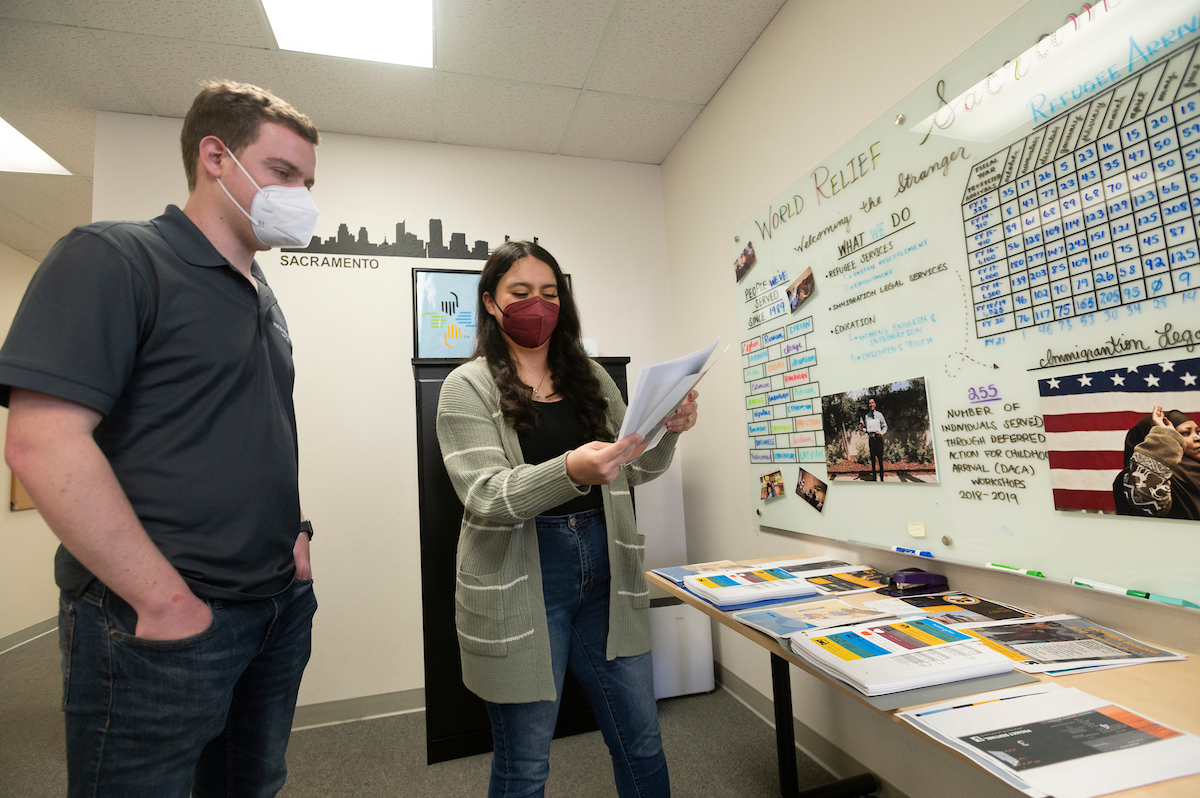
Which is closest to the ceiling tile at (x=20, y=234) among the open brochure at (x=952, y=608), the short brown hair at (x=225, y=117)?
the short brown hair at (x=225, y=117)

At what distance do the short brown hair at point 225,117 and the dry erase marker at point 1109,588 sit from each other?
1742 millimetres

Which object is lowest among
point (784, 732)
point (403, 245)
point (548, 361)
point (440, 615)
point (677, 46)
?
point (784, 732)

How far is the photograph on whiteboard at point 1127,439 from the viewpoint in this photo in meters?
0.94

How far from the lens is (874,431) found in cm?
162

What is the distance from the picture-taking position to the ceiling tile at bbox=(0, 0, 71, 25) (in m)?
1.83

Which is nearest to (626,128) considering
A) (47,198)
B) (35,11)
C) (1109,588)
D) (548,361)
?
(548,361)

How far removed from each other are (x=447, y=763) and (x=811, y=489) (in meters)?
1.64

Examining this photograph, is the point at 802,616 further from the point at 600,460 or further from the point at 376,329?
the point at 376,329

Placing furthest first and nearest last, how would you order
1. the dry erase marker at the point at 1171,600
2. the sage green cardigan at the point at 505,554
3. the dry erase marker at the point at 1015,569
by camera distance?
1. the dry erase marker at the point at 1015,569
2. the sage green cardigan at the point at 505,554
3. the dry erase marker at the point at 1171,600

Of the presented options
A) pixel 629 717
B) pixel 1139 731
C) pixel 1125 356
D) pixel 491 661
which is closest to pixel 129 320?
pixel 491 661

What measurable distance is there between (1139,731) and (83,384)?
1354 millimetres

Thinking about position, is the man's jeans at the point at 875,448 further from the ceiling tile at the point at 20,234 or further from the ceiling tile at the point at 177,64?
the ceiling tile at the point at 20,234

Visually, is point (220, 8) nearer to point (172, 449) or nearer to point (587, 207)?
point (587, 207)

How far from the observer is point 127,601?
0.70m
